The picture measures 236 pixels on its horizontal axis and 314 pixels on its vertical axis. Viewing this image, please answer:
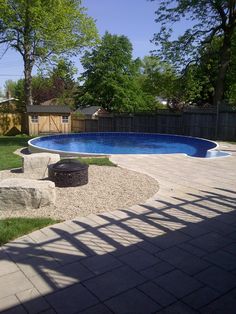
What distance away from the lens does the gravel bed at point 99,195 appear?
18.0 ft

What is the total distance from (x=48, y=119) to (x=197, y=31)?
12992 mm

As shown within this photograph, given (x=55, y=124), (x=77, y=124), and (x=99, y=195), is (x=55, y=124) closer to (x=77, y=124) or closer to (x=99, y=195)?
(x=77, y=124)

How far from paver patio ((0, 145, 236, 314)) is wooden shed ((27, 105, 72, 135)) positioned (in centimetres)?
1997

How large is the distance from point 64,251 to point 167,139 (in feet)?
54.3

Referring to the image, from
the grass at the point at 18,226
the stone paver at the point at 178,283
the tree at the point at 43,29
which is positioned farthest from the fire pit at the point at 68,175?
the tree at the point at 43,29

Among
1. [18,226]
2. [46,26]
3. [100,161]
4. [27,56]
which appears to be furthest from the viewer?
[27,56]

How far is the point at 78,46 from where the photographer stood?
22.6 m

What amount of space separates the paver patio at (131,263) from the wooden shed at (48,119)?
786 inches

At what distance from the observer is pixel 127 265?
363cm

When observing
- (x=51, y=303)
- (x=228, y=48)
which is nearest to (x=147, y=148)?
(x=228, y=48)

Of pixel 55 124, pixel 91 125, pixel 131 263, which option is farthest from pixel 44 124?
pixel 131 263

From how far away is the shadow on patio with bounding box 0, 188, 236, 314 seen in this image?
2.92 m

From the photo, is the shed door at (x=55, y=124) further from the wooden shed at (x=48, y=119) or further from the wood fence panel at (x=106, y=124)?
the wood fence panel at (x=106, y=124)

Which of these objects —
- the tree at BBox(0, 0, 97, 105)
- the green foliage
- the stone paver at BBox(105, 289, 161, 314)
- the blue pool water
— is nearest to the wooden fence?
the blue pool water
